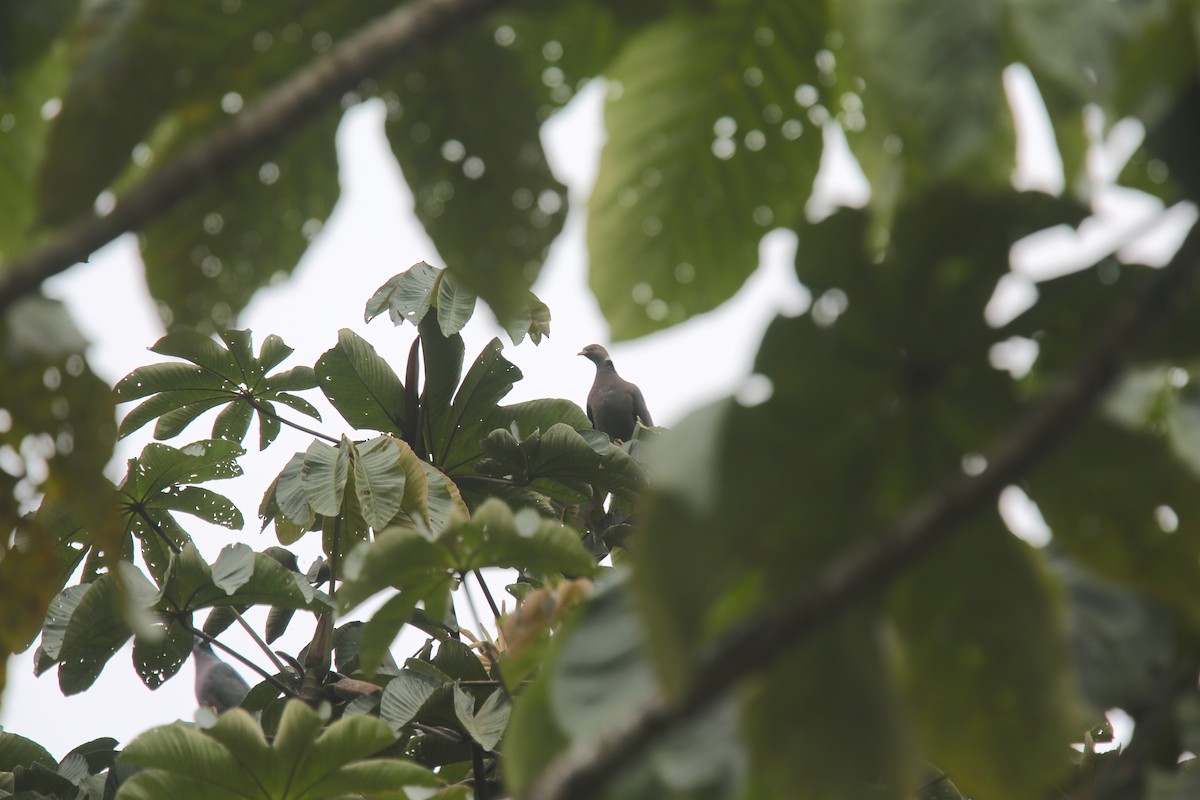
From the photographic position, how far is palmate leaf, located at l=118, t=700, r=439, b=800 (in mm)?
1521

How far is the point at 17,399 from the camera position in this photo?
560 mm

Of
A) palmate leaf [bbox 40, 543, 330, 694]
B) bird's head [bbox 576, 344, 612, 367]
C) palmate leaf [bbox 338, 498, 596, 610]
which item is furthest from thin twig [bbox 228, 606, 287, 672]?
bird's head [bbox 576, 344, 612, 367]

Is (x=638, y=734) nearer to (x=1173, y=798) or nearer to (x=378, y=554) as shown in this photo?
(x=1173, y=798)

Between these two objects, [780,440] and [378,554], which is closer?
[780,440]

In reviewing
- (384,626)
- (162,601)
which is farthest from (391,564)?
(162,601)

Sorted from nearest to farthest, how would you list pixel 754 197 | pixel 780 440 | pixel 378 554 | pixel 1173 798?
pixel 780 440 → pixel 754 197 → pixel 1173 798 → pixel 378 554

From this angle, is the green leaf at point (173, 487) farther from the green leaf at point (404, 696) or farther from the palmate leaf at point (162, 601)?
the green leaf at point (404, 696)

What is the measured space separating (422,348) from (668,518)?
331 cm

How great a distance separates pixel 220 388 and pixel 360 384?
47cm

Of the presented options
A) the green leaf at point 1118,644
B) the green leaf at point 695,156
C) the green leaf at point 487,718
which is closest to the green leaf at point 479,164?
the green leaf at point 695,156

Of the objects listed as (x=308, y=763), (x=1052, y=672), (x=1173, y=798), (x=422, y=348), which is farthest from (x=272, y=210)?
(x=422, y=348)

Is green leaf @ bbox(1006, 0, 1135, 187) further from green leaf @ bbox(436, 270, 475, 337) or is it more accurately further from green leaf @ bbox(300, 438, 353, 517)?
green leaf @ bbox(436, 270, 475, 337)

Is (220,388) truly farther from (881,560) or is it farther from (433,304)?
(881,560)

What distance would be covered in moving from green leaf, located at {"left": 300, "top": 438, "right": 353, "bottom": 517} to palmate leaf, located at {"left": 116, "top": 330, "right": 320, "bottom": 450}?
2.03 ft
